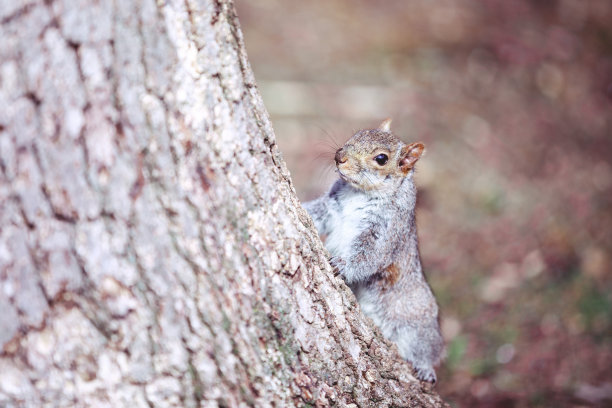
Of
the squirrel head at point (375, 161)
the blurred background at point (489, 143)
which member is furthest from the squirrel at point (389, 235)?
the blurred background at point (489, 143)

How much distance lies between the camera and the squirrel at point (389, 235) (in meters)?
3.40

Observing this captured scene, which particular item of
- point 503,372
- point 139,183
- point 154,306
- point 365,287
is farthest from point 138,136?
point 503,372

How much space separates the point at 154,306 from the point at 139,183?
1.45 ft

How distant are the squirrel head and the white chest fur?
10cm

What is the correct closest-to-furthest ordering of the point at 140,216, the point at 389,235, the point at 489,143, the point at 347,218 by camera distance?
the point at 140,216 < the point at 389,235 < the point at 347,218 < the point at 489,143

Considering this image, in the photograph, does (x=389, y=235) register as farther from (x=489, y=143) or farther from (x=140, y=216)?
(x=489, y=143)

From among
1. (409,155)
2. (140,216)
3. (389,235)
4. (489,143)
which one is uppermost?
(489,143)

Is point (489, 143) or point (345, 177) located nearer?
point (345, 177)

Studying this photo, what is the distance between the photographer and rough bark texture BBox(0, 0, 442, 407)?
1.82 meters

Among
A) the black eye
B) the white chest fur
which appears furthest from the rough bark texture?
the black eye

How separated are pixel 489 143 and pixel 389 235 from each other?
4.52 m

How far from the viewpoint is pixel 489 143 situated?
7.38 metres

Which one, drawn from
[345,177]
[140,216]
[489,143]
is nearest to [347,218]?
[345,177]

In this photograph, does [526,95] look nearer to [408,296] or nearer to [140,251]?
[408,296]
